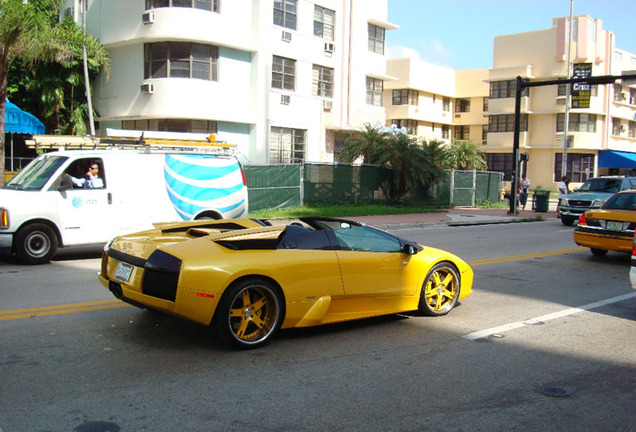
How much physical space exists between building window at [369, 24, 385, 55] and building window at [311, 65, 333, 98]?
13.2 ft

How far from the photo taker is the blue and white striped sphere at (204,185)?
12.5 meters

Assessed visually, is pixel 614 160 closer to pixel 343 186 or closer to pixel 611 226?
pixel 343 186

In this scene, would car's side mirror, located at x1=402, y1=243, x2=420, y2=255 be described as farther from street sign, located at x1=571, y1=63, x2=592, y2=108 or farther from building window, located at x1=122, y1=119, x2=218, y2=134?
building window, located at x1=122, y1=119, x2=218, y2=134

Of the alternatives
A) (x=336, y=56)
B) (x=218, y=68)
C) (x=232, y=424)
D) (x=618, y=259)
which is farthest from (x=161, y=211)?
(x=336, y=56)

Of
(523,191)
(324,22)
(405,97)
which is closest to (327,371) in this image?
(324,22)

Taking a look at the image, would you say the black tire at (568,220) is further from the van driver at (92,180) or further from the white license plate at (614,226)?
the van driver at (92,180)

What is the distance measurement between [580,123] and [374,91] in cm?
2785

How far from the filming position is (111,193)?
465 inches

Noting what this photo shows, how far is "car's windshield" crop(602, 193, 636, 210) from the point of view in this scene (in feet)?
41.7

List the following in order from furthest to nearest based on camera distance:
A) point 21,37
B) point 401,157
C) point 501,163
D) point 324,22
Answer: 1. point 501,163
2. point 324,22
3. point 401,157
4. point 21,37

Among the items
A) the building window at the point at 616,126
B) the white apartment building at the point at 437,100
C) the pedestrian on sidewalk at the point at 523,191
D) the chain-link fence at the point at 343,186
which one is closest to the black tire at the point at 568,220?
the chain-link fence at the point at 343,186

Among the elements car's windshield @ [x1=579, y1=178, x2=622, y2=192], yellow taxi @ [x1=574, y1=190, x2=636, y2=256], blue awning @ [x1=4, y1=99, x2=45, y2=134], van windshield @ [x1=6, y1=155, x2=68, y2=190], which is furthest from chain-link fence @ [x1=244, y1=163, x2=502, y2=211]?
yellow taxi @ [x1=574, y1=190, x2=636, y2=256]

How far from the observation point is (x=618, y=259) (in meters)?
13.1

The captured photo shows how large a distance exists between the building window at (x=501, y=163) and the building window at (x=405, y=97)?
893 centimetres
